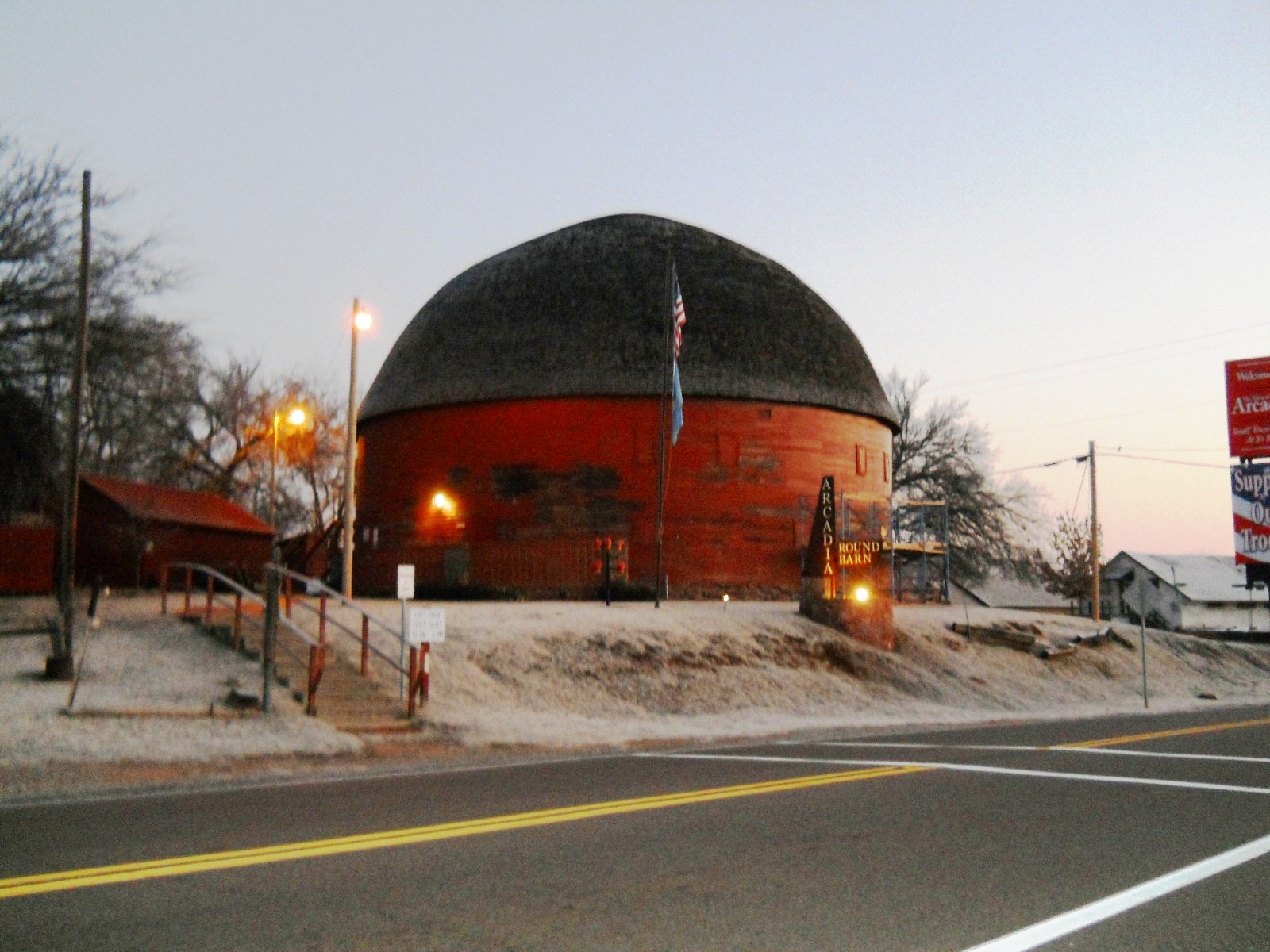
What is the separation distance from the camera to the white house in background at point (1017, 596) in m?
69.2

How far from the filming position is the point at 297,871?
20.9 feet

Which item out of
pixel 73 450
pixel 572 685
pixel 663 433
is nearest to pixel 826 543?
pixel 663 433

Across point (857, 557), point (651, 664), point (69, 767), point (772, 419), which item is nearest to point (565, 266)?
point (772, 419)

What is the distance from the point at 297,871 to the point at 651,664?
14.8m

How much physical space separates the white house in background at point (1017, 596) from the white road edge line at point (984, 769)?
5550cm

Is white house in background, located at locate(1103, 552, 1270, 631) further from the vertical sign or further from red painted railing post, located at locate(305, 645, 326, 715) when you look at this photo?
red painted railing post, located at locate(305, 645, 326, 715)

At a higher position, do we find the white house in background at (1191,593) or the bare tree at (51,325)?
the bare tree at (51,325)

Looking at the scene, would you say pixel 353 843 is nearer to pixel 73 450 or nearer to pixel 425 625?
pixel 425 625

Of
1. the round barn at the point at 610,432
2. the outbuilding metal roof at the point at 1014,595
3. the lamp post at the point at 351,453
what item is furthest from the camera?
the outbuilding metal roof at the point at 1014,595

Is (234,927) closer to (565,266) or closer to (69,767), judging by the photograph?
(69,767)

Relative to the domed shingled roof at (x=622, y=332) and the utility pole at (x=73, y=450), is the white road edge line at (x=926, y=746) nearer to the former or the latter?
the utility pole at (x=73, y=450)

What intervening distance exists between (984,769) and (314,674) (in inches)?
320

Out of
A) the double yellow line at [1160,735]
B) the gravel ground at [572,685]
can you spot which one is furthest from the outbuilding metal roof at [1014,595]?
the double yellow line at [1160,735]

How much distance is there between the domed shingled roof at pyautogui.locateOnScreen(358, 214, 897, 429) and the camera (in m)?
33.7
